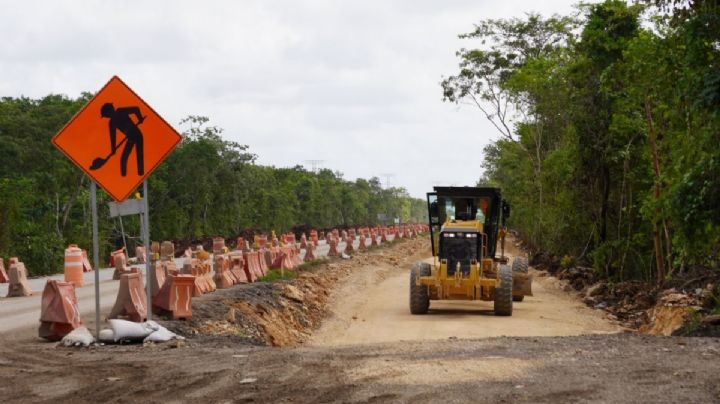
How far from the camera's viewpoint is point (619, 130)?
85.4 feet

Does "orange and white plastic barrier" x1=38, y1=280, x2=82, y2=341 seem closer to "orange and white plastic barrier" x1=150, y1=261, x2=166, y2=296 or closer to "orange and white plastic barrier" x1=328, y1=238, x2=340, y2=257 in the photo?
"orange and white plastic barrier" x1=150, y1=261, x2=166, y2=296

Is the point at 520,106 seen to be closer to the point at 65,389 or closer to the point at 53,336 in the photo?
the point at 53,336

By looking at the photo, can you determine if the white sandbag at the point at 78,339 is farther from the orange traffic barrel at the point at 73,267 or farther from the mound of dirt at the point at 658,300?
the orange traffic barrel at the point at 73,267

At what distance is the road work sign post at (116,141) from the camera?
38.6ft

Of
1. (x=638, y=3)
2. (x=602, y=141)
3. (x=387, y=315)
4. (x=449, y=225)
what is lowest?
(x=387, y=315)

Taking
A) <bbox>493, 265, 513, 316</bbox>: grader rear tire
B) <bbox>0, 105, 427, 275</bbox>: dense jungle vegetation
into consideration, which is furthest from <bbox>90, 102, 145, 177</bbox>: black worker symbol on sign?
<bbox>0, 105, 427, 275</bbox>: dense jungle vegetation

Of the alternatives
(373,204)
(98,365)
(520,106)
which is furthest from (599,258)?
(373,204)

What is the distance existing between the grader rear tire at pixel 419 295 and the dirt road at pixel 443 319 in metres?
0.26

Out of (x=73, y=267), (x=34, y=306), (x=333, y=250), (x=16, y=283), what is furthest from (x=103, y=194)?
(x=34, y=306)

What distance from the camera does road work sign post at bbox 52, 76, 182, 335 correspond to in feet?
38.6

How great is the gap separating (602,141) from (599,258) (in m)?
3.88

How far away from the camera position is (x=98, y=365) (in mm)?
10172

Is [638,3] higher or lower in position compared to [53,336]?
higher

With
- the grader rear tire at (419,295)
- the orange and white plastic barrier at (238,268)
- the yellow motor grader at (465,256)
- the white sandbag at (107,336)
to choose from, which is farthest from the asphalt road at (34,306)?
the yellow motor grader at (465,256)
